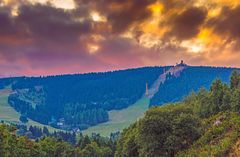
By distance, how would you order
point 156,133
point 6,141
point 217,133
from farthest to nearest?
point 6,141, point 156,133, point 217,133

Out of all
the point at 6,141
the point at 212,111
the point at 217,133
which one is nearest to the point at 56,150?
the point at 6,141

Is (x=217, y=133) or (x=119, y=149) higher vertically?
(x=217, y=133)

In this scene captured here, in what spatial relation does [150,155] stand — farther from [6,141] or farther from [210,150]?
[6,141]

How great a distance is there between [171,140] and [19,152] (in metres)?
71.7

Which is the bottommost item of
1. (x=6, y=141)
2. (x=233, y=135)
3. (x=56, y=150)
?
(x=56, y=150)

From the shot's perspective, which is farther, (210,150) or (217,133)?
(217,133)

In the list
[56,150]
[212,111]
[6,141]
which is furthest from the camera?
[56,150]

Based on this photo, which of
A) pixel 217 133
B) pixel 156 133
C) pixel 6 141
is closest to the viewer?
pixel 217 133

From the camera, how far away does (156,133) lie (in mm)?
110938

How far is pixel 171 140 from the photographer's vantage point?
Result: 106 m

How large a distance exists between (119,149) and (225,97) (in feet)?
156

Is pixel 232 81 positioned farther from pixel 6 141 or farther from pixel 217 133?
pixel 6 141

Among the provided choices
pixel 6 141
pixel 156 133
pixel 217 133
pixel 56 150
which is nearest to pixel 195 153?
pixel 217 133

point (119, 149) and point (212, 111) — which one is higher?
point (212, 111)
